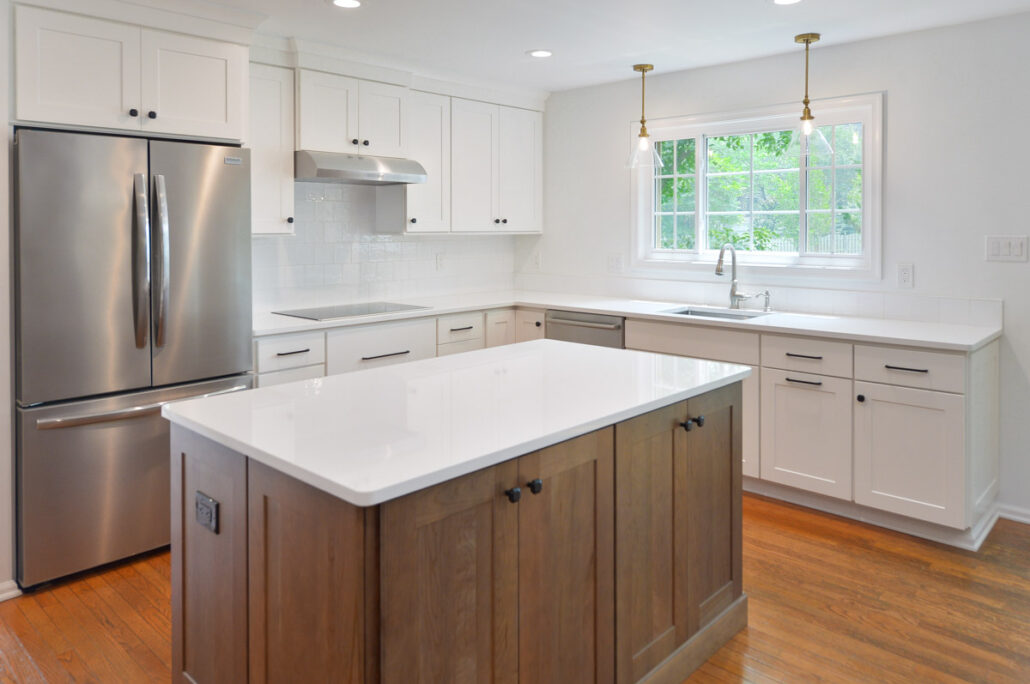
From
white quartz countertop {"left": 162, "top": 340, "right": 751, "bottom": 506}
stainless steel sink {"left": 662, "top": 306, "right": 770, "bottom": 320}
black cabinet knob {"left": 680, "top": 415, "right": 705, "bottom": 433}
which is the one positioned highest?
stainless steel sink {"left": 662, "top": 306, "right": 770, "bottom": 320}

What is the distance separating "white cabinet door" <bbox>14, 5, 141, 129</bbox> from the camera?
107 inches

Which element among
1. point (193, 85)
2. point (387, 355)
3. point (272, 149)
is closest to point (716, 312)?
point (387, 355)

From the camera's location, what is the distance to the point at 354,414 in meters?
1.91

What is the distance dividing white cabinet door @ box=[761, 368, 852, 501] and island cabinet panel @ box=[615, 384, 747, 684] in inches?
46.8

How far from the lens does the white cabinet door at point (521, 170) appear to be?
506cm

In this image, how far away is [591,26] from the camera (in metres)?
3.56

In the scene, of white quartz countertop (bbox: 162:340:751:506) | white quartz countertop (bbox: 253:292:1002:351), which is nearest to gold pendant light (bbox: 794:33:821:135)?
white quartz countertop (bbox: 253:292:1002:351)

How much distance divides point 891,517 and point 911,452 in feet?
1.18

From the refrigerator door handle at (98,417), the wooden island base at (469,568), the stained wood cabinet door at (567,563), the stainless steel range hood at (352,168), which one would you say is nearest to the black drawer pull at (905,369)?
the wooden island base at (469,568)

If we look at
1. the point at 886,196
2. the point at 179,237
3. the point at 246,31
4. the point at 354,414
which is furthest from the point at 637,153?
the point at 354,414

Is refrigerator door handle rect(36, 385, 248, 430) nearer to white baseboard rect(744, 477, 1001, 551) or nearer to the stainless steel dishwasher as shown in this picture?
the stainless steel dishwasher

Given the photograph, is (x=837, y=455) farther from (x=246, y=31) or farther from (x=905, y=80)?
(x=246, y=31)

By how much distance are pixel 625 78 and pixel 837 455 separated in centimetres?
261

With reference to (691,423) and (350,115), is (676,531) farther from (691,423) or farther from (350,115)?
(350,115)
